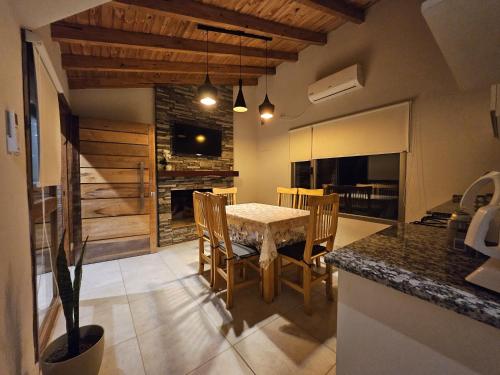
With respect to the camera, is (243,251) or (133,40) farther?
(133,40)

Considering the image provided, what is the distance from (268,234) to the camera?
1797mm

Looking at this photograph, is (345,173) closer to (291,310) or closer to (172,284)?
(291,310)

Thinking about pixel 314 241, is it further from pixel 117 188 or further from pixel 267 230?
pixel 117 188

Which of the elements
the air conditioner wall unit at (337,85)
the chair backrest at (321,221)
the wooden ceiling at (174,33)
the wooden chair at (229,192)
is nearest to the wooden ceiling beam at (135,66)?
the wooden ceiling at (174,33)

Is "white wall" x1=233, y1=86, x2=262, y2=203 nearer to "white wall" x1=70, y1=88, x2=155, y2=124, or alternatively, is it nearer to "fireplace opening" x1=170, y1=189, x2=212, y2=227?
"fireplace opening" x1=170, y1=189, x2=212, y2=227

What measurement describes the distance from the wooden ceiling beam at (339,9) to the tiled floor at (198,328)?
9.41ft

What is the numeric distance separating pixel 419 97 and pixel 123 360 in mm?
3426

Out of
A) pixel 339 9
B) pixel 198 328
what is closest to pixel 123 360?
pixel 198 328

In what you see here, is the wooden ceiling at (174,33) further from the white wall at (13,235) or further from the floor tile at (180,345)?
the floor tile at (180,345)

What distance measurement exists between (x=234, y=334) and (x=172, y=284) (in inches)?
40.1

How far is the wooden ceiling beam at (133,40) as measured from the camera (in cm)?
A: 196

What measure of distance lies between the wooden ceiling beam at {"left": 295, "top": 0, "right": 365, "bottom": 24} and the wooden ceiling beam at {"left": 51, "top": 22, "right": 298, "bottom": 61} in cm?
113

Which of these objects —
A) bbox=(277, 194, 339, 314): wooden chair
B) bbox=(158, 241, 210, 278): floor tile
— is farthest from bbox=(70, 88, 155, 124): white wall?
bbox=(277, 194, 339, 314): wooden chair

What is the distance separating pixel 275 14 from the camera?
247cm
